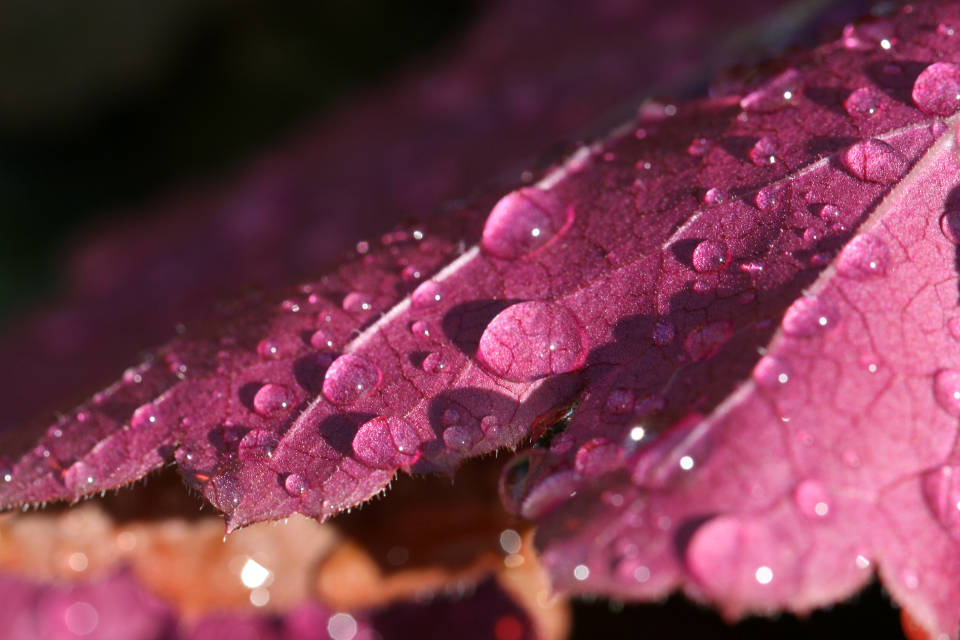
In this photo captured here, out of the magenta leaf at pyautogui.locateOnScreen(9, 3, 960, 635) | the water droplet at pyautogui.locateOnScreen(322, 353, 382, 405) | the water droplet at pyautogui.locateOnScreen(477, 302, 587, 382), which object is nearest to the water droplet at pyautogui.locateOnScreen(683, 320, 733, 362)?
the magenta leaf at pyautogui.locateOnScreen(9, 3, 960, 635)

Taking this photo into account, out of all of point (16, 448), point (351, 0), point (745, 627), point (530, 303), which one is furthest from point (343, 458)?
point (351, 0)

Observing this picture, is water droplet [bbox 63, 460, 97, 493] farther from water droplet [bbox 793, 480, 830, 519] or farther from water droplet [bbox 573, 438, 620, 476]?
water droplet [bbox 793, 480, 830, 519]

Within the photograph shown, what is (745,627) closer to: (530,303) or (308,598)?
(308,598)

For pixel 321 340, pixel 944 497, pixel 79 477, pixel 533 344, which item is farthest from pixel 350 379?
pixel 944 497

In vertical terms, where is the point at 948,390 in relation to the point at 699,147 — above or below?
below

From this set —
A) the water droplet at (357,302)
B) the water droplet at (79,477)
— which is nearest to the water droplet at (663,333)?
the water droplet at (357,302)

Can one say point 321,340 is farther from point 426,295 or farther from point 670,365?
point 670,365

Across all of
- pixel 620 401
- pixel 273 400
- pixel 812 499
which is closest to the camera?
pixel 812 499
